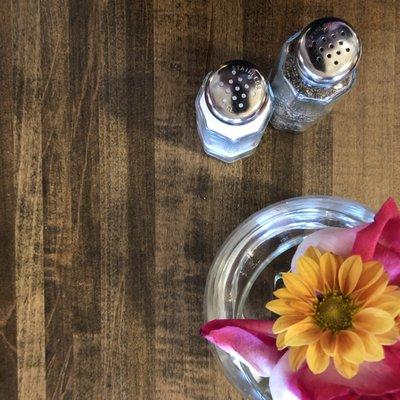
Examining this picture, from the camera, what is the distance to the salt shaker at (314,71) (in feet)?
1.64

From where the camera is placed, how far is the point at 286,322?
38 centimetres

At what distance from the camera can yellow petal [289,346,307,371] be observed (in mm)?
377

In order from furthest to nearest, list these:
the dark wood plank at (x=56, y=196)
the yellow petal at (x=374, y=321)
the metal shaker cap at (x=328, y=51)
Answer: the dark wood plank at (x=56, y=196) < the metal shaker cap at (x=328, y=51) < the yellow petal at (x=374, y=321)

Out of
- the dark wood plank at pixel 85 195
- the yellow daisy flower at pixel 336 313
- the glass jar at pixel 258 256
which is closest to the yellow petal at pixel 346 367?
the yellow daisy flower at pixel 336 313

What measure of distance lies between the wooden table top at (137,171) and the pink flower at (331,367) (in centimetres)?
17

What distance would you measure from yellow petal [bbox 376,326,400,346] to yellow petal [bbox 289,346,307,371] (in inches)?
1.8

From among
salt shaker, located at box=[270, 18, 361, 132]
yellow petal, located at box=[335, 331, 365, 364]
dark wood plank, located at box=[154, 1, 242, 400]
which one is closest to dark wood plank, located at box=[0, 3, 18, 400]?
dark wood plank, located at box=[154, 1, 242, 400]

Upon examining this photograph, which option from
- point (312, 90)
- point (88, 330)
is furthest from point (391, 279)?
point (88, 330)

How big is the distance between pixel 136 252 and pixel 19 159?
5.6 inches

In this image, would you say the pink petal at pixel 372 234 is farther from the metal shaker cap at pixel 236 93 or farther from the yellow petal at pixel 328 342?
the metal shaker cap at pixel 236 93

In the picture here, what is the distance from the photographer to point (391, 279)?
1.29 ft

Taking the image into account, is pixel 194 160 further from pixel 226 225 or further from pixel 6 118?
pixel 6 118

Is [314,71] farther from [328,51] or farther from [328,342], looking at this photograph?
[328,342]

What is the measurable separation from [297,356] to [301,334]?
17mm
